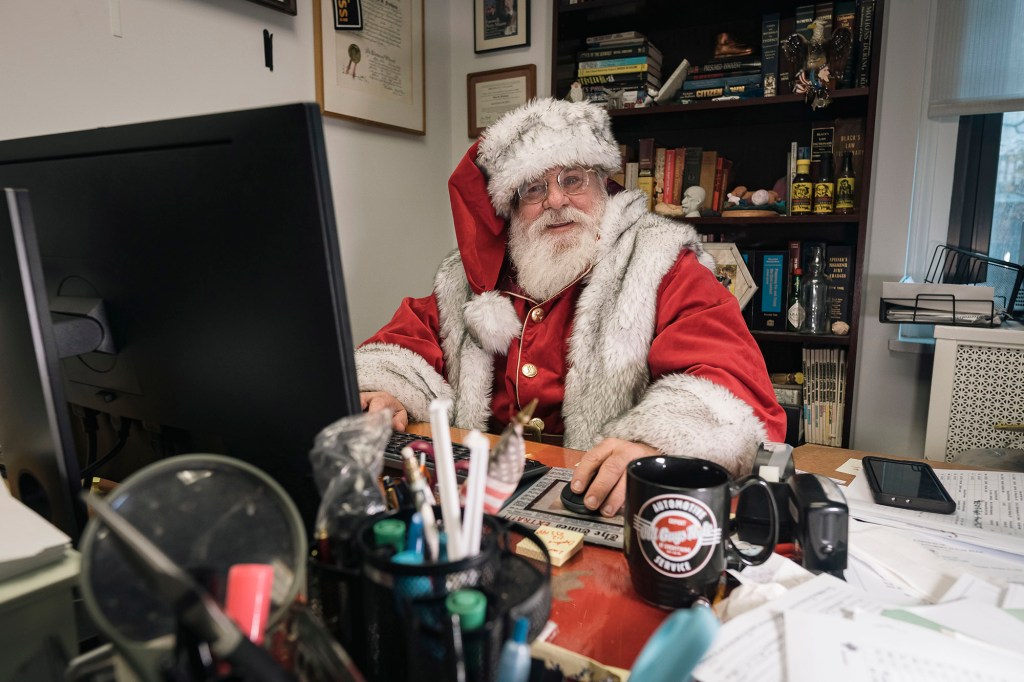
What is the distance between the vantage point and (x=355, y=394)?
1.55 feet

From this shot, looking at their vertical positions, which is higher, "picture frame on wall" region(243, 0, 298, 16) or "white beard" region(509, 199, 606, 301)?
"picture frame on wall" region(243, 0, 298, 16)

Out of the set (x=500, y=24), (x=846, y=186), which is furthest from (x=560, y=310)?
(x=500, y=24)

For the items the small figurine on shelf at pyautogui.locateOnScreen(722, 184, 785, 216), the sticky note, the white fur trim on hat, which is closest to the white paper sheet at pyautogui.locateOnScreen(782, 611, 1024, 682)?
the sticky note

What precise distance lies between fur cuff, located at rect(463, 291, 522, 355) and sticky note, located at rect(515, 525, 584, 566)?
89 cm

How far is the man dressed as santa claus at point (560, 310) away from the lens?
132cm

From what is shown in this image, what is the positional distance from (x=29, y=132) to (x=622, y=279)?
140 cm

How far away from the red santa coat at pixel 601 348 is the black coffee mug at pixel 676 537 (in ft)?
1.40

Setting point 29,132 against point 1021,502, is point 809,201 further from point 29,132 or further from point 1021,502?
point 29,132

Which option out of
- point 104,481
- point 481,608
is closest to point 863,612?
point 481,608

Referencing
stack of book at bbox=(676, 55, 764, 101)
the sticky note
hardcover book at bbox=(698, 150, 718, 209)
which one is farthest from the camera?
hardcover book at bbox=(698, 150, 718, 209)

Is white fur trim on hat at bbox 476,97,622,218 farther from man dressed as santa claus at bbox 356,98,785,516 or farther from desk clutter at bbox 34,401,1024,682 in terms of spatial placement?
desk clutter at bbox 34,401,1024,682

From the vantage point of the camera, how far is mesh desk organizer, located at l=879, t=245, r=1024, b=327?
1903 millimetres

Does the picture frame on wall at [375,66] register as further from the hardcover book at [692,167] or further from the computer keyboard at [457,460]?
the computer keyboard at [457,460]

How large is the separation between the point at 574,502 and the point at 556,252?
3.11 ft
